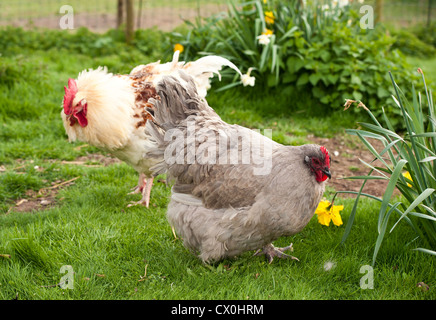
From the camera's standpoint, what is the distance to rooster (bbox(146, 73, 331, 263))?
288 cm

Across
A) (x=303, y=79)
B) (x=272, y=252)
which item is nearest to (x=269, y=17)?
(x=303, y=79)

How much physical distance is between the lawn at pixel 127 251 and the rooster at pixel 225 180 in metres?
0.24

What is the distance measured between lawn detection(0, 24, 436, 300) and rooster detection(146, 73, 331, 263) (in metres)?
0.24

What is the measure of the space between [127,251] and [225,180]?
3.29 feet

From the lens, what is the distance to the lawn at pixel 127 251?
2.98 metres

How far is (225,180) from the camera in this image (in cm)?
303

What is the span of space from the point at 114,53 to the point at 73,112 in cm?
471

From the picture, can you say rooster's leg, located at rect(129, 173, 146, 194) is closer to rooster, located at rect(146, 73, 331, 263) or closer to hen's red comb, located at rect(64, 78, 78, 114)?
hen's red comb, located at rect(64, 78, 78, 114)

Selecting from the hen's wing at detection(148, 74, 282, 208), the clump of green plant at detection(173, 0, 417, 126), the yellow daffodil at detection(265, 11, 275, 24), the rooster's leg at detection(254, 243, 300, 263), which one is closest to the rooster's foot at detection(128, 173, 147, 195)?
the hen's wing at detection(148, 74, 282, 208)

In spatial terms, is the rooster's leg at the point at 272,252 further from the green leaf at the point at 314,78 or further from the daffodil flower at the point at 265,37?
the daffodil flower at the point at 265,37
